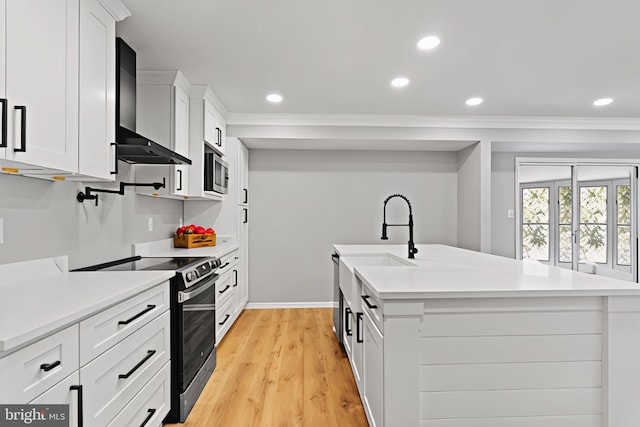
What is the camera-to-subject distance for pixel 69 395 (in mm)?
1140

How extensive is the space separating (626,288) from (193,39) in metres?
2.80

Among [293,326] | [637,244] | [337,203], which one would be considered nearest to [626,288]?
[293,326]

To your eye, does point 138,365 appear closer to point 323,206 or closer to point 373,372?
point 373,372

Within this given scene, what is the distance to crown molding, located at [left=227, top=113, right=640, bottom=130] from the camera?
4152mm

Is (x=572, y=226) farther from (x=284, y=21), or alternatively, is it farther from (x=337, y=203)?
(x=284, y=21)

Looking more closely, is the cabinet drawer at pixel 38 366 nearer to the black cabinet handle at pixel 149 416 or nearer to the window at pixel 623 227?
the black cabinet handle at pixel 149 416

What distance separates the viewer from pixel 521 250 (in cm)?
500

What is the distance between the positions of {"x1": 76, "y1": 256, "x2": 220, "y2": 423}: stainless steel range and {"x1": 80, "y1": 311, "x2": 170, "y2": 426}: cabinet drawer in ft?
0.48

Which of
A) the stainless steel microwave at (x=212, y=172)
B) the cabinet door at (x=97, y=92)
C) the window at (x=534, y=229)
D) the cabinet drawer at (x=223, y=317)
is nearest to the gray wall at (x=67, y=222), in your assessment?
the cabinet door at (x=97, y=92)

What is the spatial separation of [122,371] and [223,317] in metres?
1.85

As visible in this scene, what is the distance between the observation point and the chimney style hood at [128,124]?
2.03 metres

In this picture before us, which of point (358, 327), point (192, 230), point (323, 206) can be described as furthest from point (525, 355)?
point (323, 206)

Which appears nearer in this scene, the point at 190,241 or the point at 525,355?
the point at 525,355

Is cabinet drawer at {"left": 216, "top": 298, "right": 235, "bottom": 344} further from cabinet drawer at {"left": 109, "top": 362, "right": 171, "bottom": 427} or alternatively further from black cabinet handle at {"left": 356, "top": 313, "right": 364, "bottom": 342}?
black cabinet handle at {"left": 356, "top": 313, "right": 364, "bottom": 342}
